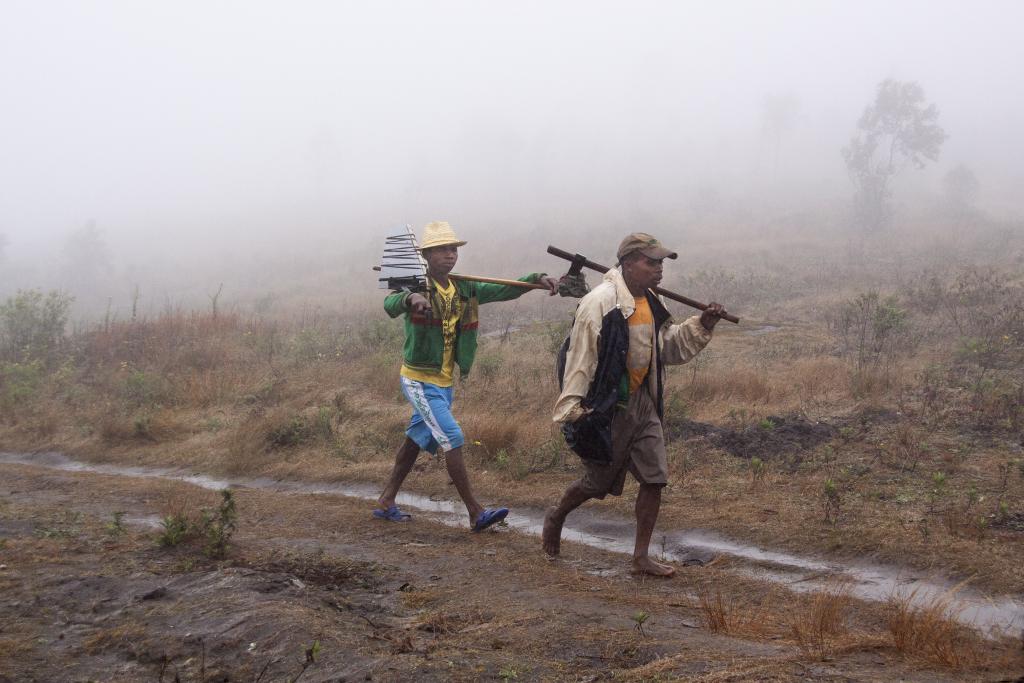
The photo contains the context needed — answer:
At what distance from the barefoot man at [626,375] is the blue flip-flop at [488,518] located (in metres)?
0.93

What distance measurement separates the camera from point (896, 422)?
7559 mm

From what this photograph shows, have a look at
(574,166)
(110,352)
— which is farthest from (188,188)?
(110,352)

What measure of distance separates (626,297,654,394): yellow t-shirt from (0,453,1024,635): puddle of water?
57.2 inches

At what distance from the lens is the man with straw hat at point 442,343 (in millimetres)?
5969

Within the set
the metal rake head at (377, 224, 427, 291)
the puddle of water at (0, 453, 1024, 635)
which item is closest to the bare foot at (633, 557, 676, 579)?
the puddle of water at (0, 453, 1024, 635)

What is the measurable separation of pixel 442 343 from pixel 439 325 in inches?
5.3

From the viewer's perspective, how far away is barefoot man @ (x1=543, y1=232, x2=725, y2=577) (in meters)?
4.79

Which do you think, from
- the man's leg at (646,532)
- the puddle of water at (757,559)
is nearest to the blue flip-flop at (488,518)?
the puddle of water at (757,559)

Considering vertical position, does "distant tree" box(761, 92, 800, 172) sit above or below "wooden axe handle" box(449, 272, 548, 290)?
above

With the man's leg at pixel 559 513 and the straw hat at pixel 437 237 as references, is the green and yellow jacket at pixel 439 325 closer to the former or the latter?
the straw hat at pixel 437 237

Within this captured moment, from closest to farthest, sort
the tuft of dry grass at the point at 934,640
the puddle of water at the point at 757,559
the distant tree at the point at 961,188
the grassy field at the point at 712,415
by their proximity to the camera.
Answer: the tuft of dry grass at the point at 934,640 < the puddle of water at the point at 757,559 < the grassy field at the point at 712,415 < the distant tree at the point at 961,188

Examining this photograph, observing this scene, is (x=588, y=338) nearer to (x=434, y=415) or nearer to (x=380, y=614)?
(x=434, y=415)

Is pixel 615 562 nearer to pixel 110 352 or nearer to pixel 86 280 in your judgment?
pixel 110 352

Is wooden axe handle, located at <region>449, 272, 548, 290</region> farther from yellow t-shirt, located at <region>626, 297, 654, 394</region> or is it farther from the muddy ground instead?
the muddy ground
